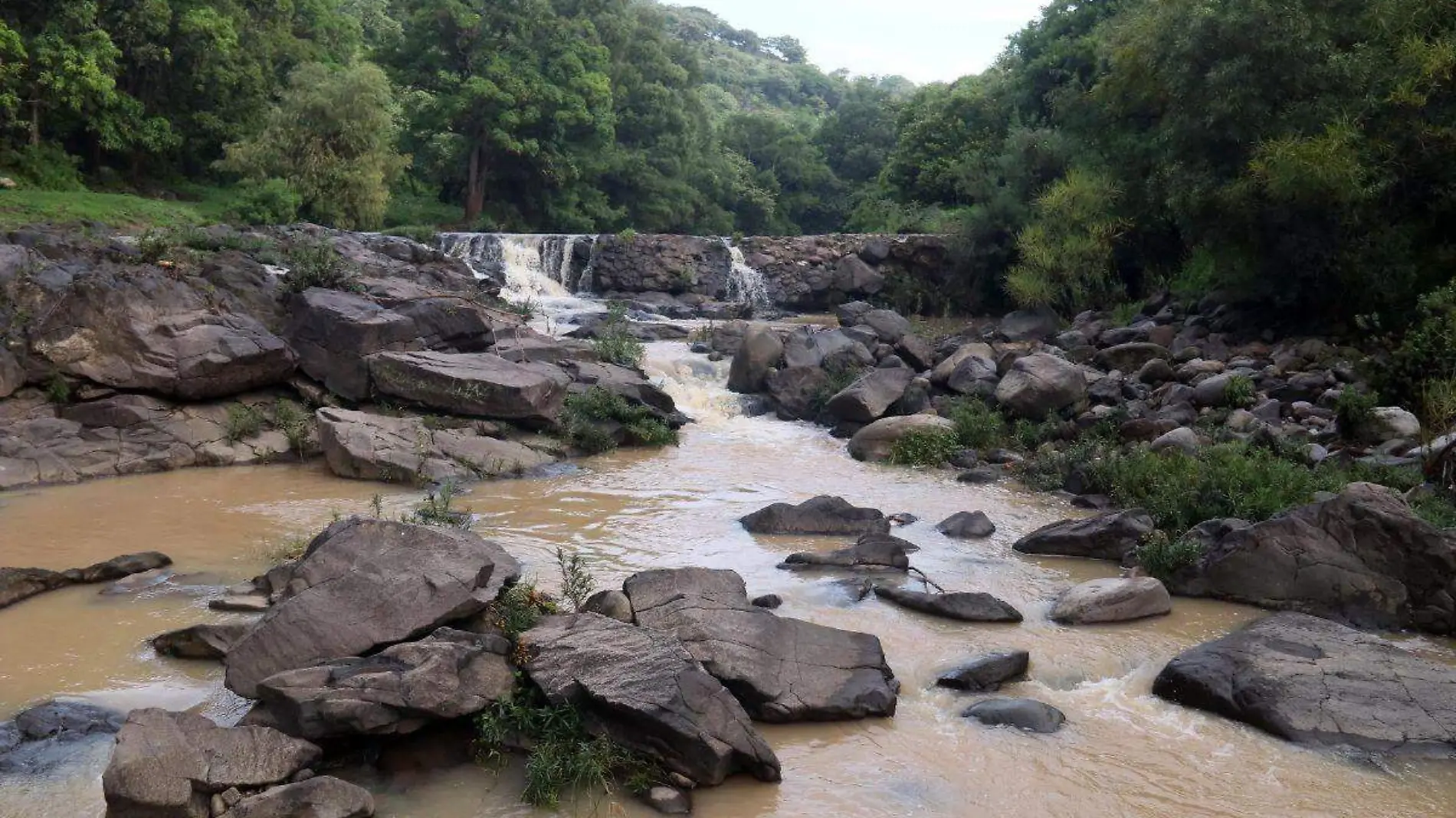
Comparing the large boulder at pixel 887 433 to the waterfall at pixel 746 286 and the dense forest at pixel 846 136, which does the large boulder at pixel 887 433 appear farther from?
the waterfall at pixel 746 286

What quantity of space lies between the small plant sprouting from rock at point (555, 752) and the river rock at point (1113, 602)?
4.22 m

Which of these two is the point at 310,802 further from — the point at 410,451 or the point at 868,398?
the point at 868,398

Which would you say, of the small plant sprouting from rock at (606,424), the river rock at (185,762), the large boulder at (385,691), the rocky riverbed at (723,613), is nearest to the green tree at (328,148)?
the rocky riverbed at (723,613)

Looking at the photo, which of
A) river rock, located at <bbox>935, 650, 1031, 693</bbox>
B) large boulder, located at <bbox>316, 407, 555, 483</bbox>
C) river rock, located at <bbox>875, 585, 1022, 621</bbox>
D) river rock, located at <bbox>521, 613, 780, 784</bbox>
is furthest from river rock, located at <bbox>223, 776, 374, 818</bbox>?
large boulder, located at <bbox>316, 407, 555, 483</bbox>

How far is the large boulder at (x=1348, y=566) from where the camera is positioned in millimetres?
8500

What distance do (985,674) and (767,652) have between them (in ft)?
4.99

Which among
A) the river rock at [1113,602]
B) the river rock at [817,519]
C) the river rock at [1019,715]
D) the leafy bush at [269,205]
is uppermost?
the leafy bush at [269,205]

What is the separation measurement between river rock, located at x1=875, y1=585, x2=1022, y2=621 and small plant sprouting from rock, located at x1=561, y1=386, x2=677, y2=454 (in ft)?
24.2

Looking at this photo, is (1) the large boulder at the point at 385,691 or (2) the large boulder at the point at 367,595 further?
(2) the large boulder at the point at 367,595

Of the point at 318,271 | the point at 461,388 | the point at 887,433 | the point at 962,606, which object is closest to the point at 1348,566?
the point at 962,606

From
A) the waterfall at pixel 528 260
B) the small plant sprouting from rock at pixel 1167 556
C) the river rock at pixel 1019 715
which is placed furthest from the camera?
the waterfall at pixel 528 260

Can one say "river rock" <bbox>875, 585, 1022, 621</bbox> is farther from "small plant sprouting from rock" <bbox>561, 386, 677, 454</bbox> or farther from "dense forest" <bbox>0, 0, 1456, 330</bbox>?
"dense forest" <bbox>0, 0, 1456, 330</bbox>

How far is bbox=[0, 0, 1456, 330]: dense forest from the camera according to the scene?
53.2 feet

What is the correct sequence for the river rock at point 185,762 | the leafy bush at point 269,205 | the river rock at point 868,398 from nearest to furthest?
the river rock at point 185,762 < the river rock at point 868,398 < the leafy bush at point 269,205
